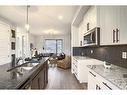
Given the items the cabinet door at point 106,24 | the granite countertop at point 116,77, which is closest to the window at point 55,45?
the cabinet door at point 106,24

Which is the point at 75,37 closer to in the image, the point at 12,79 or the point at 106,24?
the point at 106,24

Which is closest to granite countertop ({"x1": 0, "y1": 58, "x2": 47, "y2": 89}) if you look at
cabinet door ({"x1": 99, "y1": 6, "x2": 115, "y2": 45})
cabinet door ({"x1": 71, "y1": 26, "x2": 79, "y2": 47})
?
cabinet door ({"x1": 99, "y1": 6, "x2": 115, "y2": 45})

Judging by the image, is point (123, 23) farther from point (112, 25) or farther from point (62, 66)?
point (62, 66)

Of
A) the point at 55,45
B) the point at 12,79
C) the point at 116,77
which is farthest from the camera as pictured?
the point at 55,45

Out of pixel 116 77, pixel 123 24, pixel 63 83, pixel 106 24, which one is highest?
pixel 106 24

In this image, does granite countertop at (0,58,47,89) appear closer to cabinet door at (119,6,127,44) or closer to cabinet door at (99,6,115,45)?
cabinet door at (119,6,127,44)

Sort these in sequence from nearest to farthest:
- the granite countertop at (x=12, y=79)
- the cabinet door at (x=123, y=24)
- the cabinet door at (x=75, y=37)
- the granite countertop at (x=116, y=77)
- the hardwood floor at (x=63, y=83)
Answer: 1. the granite countertop at (x=12, y=79)
2. the granite countertop at (x=116, y=77)
3. the cabinet door at (x=123, y=24)
4. the hardwood floor at (x=63, y=83)
5. the cabinet door at (x=75, y=37)

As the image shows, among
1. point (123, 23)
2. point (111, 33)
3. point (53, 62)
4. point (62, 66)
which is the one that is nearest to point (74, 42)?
point (62, 66)

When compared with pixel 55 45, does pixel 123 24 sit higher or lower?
higher

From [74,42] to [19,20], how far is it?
2710mm

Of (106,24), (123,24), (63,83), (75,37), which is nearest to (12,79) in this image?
(123,24)

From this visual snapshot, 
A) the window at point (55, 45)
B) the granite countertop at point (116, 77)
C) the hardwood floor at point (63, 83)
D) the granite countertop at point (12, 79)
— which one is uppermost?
the window at point (55, 45)

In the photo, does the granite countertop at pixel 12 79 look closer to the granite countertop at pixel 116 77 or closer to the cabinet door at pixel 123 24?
the granite countertop at pixel 116 77

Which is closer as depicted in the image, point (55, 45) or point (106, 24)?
point (106, 24)
